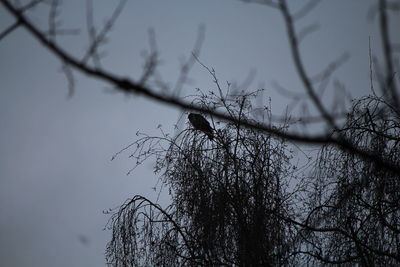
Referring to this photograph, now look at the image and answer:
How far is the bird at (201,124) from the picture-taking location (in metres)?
4.34

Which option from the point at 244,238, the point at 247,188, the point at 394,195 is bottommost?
the point at 244,238

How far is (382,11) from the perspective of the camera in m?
0.97

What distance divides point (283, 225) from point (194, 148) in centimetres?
130

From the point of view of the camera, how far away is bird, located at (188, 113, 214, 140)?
4338mm

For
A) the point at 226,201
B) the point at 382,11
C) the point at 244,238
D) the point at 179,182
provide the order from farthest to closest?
the point at 179,182
the point at 226,201
the point at 244,238
the point at 382,11

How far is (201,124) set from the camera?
4.43 metres

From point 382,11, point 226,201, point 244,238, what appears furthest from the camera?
point 226,201

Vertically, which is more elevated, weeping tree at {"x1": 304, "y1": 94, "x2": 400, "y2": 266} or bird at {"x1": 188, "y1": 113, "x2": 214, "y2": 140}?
bird at {"x1": 188, "y1": 113, "x2": 214, "y2": 140}

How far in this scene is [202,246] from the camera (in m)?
3.71

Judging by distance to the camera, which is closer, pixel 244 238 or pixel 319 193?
pixel 244 238

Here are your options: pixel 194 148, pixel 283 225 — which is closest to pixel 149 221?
pixel 194 148

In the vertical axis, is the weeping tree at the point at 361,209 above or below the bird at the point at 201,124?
below

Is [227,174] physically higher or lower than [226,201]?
higher

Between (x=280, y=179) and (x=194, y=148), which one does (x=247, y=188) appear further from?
(x=194, y=148)
